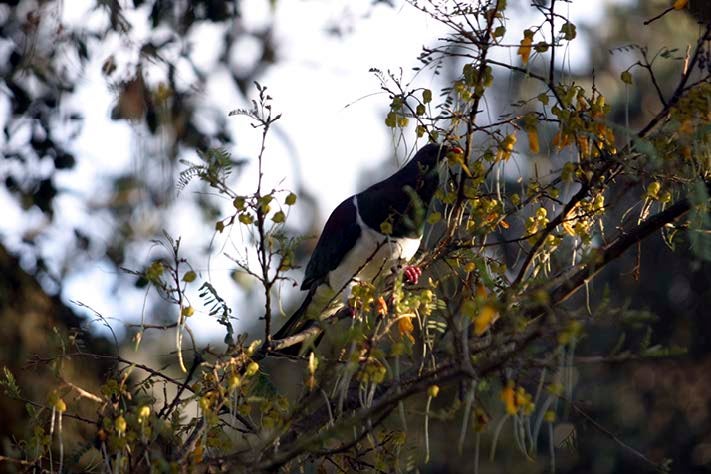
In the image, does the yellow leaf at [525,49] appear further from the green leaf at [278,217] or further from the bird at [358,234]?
the bird at [358,234]

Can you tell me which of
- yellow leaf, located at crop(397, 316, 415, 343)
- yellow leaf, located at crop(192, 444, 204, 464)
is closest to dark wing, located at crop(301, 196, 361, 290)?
yellow leaf, located at crop(397, 316, 415, 343)

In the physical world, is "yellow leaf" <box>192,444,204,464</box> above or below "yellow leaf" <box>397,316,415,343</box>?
below

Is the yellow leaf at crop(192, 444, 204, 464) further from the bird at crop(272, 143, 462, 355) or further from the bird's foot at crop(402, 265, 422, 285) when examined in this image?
the bird at crop(272, 143, 462, 355)

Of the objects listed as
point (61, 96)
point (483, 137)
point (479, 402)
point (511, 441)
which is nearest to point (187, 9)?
point (61, 96)

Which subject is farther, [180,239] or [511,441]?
[511,441]

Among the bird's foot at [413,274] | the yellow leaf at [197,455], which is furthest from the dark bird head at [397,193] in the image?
the yellow leaf at [197,455]

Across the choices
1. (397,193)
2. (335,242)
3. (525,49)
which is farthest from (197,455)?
(335,242)

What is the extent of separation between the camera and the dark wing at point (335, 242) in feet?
10.1

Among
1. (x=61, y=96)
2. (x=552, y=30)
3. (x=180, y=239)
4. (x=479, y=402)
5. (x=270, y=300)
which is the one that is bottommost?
(x=479, y=402)

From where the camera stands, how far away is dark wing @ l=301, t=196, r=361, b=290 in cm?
308

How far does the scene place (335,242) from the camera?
3113mm

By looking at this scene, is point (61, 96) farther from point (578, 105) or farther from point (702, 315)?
point (702, 315)

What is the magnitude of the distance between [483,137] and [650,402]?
14.1 ft

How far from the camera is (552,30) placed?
6.02 ft
